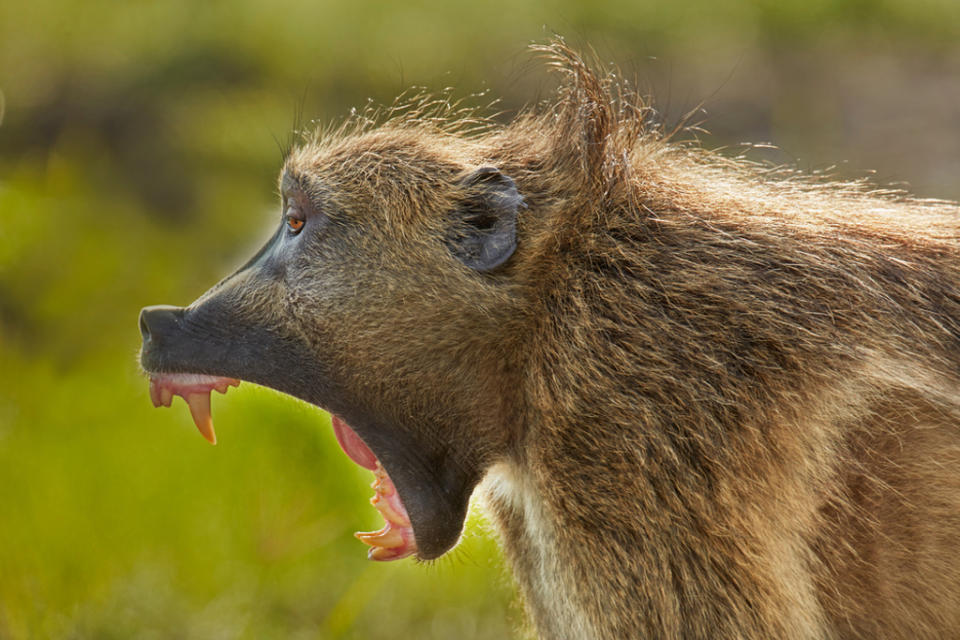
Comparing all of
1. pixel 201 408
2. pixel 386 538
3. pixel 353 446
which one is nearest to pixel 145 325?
pixel 201 408

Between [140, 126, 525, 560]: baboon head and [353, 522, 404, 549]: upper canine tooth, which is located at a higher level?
[140, 126, 525, 560]: baboon head

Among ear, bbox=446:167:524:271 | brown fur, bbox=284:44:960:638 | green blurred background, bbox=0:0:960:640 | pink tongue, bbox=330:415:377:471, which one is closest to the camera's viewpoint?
brown fur, bbox=284:44:960:638

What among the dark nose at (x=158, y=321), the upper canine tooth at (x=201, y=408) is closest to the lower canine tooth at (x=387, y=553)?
the upper canine tooth at (x=201, y=408)

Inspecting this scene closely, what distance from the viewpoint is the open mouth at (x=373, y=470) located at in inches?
86.2

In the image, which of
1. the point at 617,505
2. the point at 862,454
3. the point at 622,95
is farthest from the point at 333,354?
the point at 862,454

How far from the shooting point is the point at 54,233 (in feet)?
15.7

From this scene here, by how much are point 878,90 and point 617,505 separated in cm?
684

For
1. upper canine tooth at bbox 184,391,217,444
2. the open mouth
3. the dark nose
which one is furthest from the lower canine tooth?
the dark nose

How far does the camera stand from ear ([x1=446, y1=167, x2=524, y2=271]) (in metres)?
2.02

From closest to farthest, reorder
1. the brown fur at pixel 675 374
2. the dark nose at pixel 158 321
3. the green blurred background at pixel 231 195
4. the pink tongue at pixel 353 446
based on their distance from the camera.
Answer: the brown fur at pixel 675 374 < the dark nose at pixel 158 321 < the pink tongue at pixel 353 446 < the green blurred background at pixel 231 195

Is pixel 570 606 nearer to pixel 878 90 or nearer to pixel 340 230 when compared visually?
pixel 340 230

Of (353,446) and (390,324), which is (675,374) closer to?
(390,324)

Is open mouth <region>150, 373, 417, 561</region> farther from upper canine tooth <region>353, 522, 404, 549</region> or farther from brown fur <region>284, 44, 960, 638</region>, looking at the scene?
brown fur <region>284, 44, 960, 638</region>

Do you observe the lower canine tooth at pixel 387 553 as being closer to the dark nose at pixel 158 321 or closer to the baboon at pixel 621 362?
the baboon at pixel 621 362
